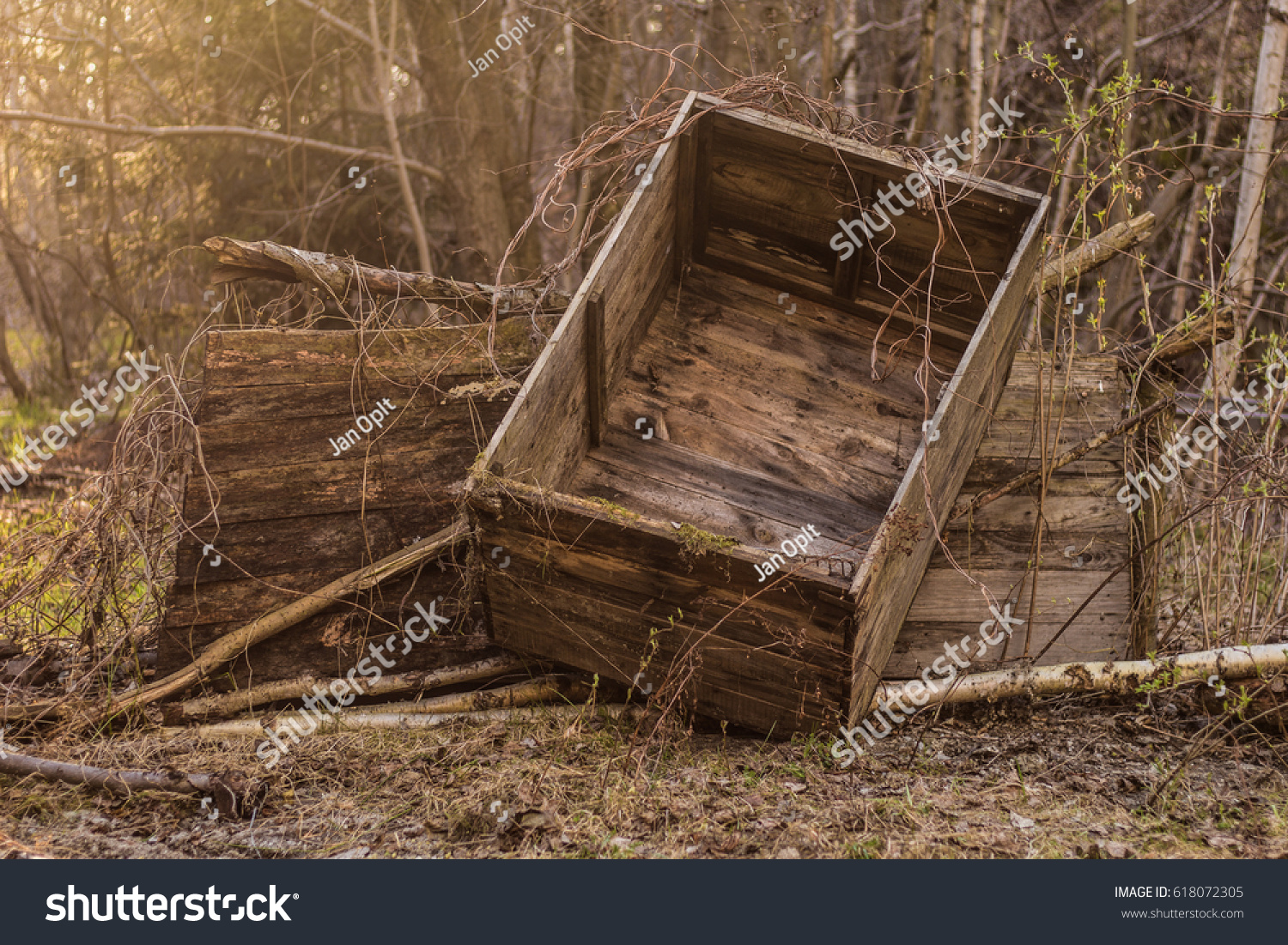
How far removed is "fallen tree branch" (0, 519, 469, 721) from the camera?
12.0 feet

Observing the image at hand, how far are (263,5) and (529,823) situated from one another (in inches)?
304

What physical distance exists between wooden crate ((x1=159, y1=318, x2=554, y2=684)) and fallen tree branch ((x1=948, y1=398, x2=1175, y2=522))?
2011 mm

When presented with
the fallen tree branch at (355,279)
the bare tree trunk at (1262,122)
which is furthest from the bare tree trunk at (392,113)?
the bare tree trunk at (1262,122)

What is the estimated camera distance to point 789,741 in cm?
334

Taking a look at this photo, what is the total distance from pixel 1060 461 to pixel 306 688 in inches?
126

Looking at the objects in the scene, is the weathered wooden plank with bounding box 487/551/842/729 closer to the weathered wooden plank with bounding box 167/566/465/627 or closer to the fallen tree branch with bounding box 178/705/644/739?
the fallen tree branch with bounding box 178/705/644/739

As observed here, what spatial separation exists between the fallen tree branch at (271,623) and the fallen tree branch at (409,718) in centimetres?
18

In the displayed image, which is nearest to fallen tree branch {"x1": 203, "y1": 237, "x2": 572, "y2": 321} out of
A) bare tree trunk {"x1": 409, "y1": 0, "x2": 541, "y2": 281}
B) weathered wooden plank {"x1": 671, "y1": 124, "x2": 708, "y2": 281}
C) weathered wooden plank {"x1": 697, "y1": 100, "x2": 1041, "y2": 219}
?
weathered wooden plank {"x1": 671, "y1": 124, "x2": 708, "y2": 281}

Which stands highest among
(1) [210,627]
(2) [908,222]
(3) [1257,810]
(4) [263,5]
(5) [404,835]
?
(4) [263,5]

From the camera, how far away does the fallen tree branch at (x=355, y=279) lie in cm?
412

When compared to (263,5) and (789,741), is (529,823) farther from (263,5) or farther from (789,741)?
(263,5)

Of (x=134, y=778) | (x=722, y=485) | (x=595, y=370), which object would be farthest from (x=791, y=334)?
(x=134, y=778)

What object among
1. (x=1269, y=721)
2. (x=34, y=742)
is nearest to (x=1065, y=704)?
(x=1269, y=721)
